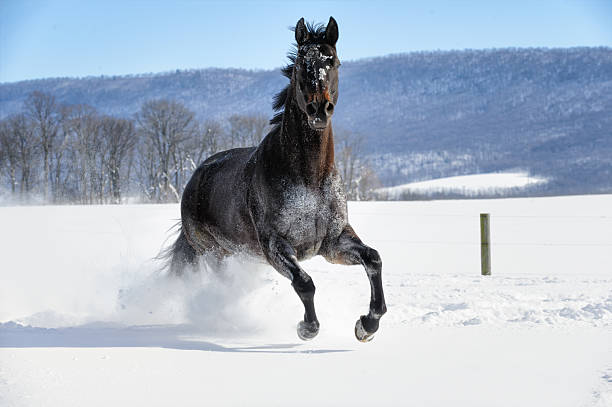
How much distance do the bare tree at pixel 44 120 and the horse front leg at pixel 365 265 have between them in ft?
178

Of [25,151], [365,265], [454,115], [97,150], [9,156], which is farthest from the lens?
[454,115]

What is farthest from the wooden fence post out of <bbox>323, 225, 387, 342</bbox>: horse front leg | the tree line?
the tree line

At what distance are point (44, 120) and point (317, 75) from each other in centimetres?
5773

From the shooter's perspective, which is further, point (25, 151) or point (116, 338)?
point (25, 151)

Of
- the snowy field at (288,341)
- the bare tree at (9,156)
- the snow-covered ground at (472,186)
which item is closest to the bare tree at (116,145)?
the bare tree at (9,156)

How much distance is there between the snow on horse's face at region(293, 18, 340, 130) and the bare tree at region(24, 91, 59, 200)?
54092mm

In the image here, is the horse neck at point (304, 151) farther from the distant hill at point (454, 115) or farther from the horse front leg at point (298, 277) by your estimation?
the distant hill at point (454, 115)

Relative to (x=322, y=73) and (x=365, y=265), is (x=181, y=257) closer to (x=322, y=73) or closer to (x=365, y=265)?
(x=365, y=265)

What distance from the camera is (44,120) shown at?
56.0 m

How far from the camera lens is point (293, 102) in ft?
15.1

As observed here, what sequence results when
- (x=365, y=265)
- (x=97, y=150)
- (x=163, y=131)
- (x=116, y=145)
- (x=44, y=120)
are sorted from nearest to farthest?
1. (x=365, y=265)
2. (x=44, y=120)
3. (x=116, y=145)
4. (x=163, y=131)
5. (x=97, y=150)

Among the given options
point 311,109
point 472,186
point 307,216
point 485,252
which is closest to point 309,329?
point 307,216

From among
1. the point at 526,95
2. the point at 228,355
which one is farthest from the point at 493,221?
the point at 526,95

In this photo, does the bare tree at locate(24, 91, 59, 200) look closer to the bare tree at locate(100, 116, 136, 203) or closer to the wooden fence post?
the bare tree at locate(100, 116, 136, 203)
